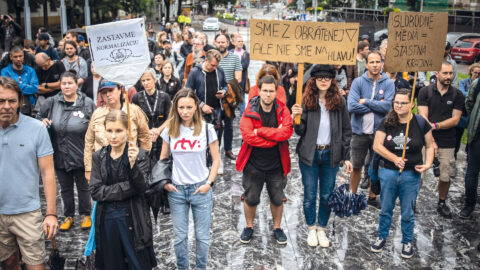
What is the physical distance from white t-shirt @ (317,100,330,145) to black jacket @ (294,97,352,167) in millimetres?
38

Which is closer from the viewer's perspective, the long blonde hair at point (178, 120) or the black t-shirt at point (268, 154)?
the long blonde hair at point (178, 120)

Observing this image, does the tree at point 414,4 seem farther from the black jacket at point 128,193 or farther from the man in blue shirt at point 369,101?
the black jacket at point 128,193

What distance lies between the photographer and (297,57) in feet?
16.6

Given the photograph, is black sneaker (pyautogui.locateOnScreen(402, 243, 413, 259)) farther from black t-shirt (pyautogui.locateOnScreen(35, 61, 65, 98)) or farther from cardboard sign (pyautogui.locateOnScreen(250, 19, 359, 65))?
black t-shirt (pyautogui.locateOnScreen(35, 61, 65, 98))

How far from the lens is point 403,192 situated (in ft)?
16.3

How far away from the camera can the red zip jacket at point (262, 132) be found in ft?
15.6

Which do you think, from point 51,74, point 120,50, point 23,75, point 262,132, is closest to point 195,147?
point 262,132

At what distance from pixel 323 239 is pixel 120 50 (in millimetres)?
3179

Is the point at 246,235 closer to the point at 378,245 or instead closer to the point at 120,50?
the point at 378,245

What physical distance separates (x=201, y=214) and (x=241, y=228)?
1.48 metres

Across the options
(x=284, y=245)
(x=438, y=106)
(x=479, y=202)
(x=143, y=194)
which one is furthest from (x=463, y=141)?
(x=143, y=194)

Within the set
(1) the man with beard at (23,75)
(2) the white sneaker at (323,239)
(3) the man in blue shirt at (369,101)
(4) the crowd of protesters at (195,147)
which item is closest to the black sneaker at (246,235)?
(4) the crowd of protesters at (195,147)

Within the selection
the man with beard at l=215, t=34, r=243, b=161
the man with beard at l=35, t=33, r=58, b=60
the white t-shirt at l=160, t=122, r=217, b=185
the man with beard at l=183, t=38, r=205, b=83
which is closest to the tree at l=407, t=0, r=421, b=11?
the man with beard at l=183, t=38, r=205, b=83

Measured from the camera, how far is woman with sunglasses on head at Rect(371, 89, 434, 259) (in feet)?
15.9
